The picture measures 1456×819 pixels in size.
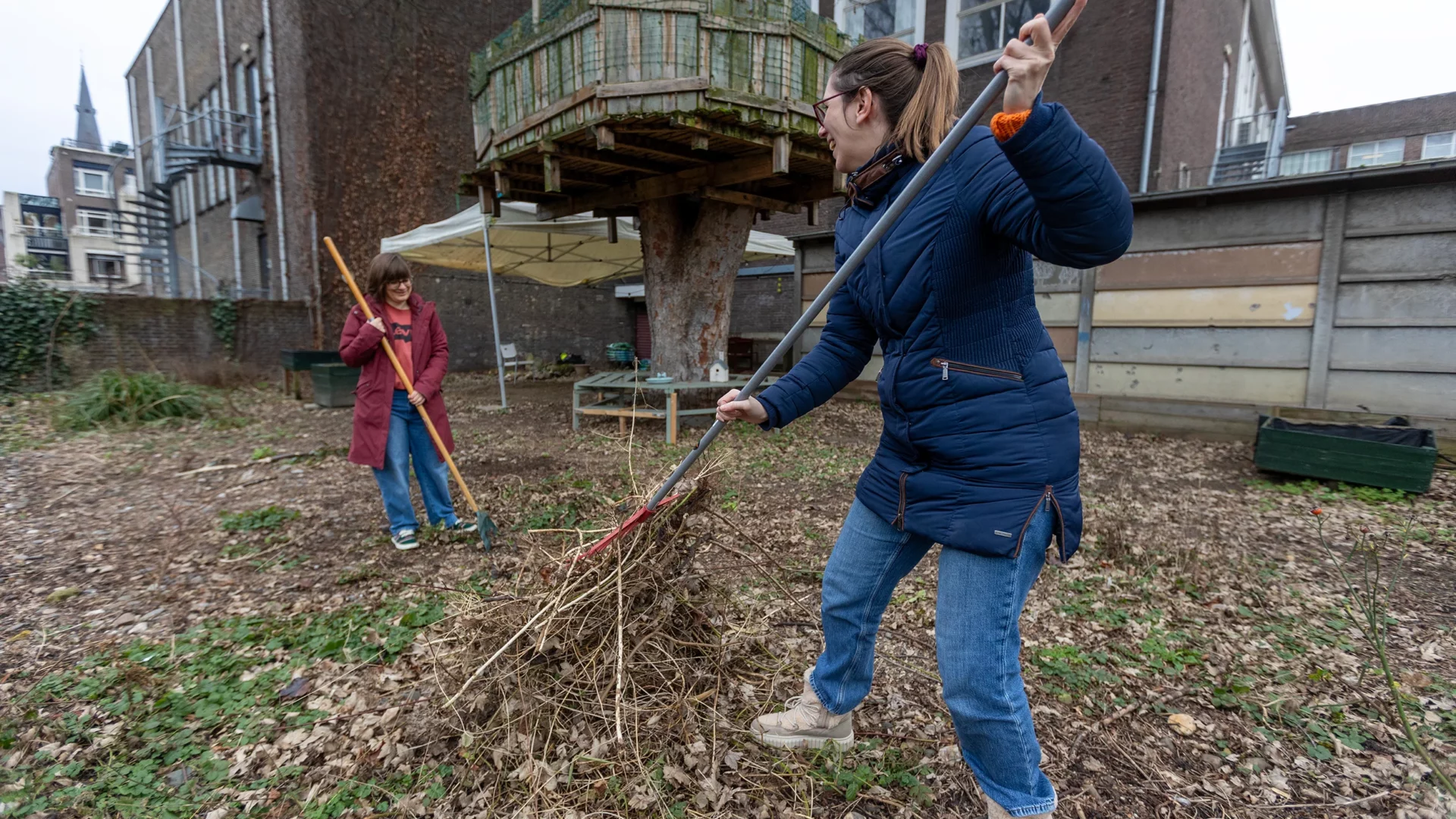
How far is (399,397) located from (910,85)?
356 cm

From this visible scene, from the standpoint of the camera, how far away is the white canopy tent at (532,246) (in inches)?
359

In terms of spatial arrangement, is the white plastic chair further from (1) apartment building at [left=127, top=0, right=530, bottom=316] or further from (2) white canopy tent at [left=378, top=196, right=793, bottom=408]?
(1) apartment building at [left=127, top=0, right=530, bottom=316]

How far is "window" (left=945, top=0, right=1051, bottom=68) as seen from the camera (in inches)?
431

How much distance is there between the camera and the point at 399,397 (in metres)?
4.05

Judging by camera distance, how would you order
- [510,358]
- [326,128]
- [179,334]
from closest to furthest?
[179,334] < [326,128] < [510,358]

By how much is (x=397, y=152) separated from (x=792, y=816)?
1644 cm

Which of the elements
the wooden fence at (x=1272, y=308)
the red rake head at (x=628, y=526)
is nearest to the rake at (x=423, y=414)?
the red rake head at (x=628, y=526)

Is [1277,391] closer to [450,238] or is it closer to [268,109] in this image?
[450,238]

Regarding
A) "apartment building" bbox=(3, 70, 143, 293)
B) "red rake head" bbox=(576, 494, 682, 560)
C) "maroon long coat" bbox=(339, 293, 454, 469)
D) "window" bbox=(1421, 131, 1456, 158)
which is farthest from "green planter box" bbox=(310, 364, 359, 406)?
"apartment building" bbox=(3, 70, 143, 293)

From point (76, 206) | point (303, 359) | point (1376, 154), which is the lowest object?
point (303, 359)

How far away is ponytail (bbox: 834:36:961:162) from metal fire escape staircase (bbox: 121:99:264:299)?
17.0 meters

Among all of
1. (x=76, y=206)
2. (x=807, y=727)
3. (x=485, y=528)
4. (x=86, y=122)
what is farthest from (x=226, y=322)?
(x=86, y=122)

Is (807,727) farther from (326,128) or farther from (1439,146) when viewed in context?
(1439,146)

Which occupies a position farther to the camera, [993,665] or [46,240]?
[46,240]
